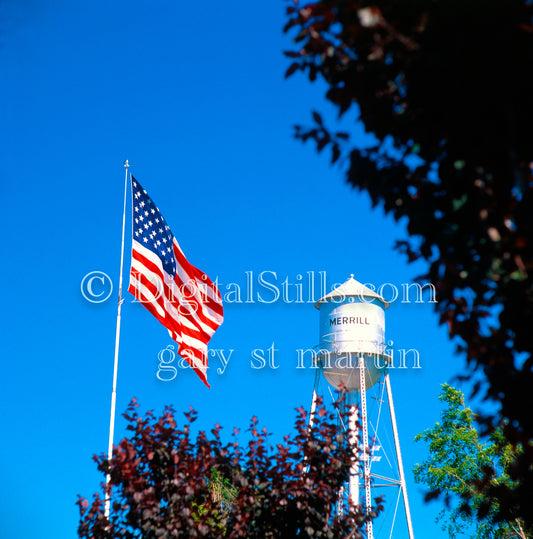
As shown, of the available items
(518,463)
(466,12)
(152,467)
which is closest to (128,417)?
(152,467)

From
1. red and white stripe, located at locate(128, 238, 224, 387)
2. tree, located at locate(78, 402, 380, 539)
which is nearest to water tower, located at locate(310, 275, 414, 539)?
red and white stripe, located at locate(128, 238, 224, 387)

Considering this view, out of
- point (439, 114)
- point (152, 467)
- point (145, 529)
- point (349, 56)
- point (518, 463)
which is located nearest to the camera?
point (518, 463)

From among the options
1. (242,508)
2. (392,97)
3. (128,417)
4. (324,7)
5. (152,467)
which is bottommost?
(242,508)

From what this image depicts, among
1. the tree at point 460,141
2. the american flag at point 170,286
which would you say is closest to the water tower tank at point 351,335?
the american flag at point 170,286

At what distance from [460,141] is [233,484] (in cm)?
521

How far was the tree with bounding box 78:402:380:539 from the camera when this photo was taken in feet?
25.6

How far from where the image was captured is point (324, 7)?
445 cm

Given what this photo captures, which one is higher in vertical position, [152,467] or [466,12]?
[466,12]

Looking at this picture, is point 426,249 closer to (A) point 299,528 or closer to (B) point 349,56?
(B) point 349,56

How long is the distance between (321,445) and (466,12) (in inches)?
214

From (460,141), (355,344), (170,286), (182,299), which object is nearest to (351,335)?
(355,344)

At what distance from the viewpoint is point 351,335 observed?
81.7 feet

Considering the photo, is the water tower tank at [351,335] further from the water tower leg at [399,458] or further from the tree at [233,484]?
the tree at [233,484]

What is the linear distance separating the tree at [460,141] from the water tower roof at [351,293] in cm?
2065
